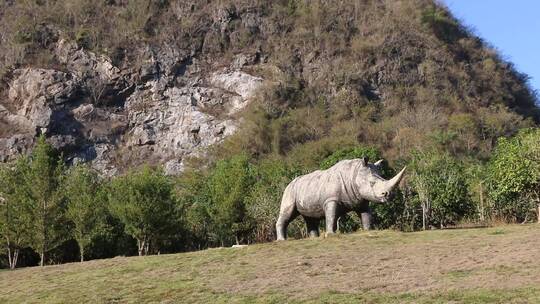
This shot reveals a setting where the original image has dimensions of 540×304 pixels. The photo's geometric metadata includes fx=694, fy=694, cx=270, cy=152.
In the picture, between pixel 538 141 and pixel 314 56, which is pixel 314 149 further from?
pixel 538 141

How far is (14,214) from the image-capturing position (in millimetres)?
34344

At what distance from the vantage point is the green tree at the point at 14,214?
33.7 m

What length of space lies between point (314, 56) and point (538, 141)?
195 feet

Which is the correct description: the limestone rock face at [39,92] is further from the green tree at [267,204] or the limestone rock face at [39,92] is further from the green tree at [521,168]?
the green tree at [521,168]

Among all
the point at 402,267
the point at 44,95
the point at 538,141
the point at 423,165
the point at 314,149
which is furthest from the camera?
the point at 44,95

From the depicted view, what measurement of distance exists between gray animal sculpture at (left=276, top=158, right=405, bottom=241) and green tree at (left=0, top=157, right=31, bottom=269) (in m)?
16.7

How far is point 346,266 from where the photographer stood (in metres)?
16.3

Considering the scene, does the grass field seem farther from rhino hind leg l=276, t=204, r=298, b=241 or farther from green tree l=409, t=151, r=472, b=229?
green tree l=409, t=151, r=472, b=229

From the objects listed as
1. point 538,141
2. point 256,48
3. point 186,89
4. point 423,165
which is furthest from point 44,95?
point 538,141

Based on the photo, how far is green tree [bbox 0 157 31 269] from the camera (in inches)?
1325

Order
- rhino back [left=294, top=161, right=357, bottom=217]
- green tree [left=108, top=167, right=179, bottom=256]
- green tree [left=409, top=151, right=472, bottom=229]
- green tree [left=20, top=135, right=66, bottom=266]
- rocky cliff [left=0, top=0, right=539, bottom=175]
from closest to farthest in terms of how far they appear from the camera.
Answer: rhino back [left=294, top=161, right=357, bottom=217], green tree [left=20, top=135, right=66, bottom=266], green tree [left=108, top=167, right=179, bottom=256], green tree [left=409, top=151, right=472, bottom=229], rocky cliff [left=0, top=0, right=539, bottom=175]

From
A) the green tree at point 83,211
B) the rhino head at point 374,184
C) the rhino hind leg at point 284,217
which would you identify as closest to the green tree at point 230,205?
the green tree at point 83,211

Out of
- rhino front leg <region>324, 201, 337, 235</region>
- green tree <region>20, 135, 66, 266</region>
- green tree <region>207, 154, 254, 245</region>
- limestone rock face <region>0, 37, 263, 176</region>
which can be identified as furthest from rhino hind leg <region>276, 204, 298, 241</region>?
limestone rock face <region>0, 37, 263, 176</region>

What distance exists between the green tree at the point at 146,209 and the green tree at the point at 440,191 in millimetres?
15164
